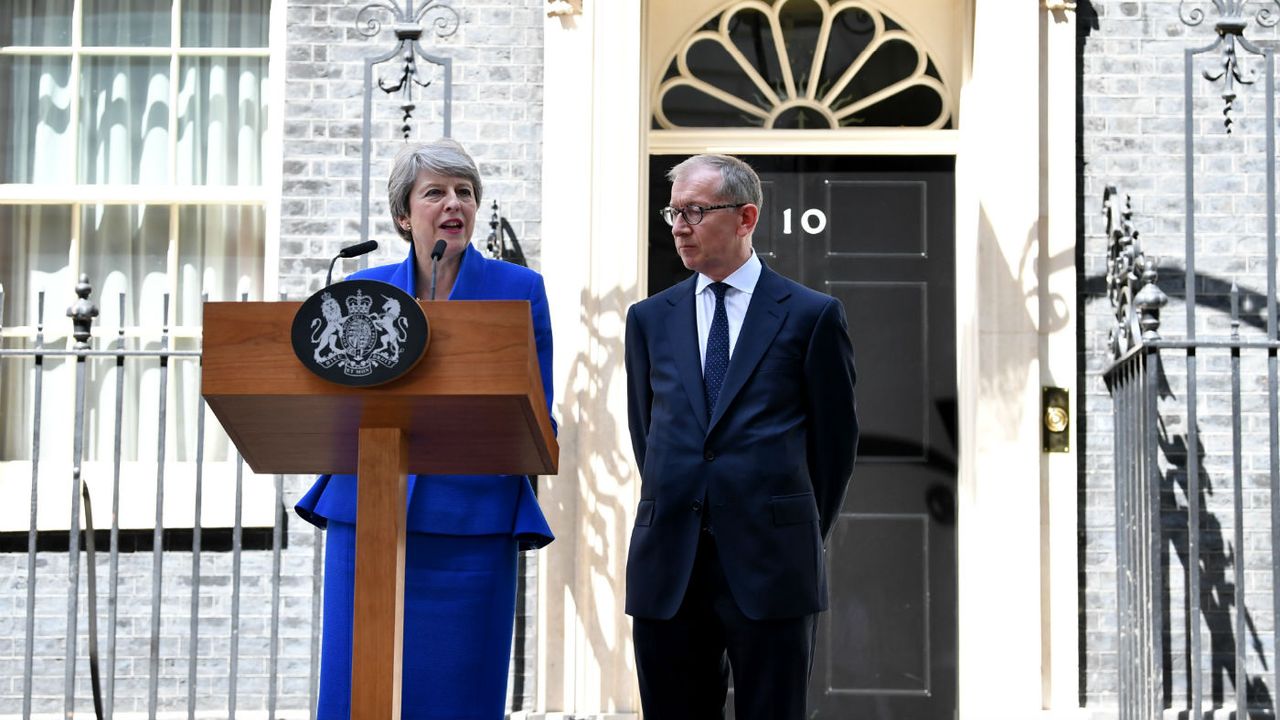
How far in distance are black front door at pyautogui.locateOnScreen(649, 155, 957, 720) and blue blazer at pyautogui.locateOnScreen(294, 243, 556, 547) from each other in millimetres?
3239

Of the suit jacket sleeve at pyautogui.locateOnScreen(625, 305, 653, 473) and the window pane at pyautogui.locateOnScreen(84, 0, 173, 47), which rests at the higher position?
the window pane at pyautogui.locateOnScreen(84, 0, 173, 47)

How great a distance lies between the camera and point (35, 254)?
22.9ft

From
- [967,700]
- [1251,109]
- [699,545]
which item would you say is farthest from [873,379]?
[699,545]

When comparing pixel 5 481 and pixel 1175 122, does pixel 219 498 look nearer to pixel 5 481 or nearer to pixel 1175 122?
pixel 5 481

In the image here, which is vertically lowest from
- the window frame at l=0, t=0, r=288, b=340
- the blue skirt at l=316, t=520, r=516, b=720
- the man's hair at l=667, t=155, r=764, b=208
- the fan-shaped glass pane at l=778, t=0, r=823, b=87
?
the blue skirt at l=316, t=520, r=516, b=720

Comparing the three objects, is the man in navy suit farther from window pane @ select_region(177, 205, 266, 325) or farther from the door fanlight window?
window pane @ select_region(177, 205, 266, 325)

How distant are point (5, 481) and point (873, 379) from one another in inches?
142

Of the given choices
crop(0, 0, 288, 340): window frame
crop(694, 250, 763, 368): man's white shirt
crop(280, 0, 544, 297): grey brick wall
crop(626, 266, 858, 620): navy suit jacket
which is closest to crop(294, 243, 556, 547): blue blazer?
crop(626, 266, 858, 620): navy suit jacket

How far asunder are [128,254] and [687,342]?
3930 mm

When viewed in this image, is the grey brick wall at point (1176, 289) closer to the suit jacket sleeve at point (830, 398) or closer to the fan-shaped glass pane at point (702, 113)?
the fan-shaped glass pane at point (702, 113)

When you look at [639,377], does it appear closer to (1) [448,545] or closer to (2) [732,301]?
(2) [732,301]

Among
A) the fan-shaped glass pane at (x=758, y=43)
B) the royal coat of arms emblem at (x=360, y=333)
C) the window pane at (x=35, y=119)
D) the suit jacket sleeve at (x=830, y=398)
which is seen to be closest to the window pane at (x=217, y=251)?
the window pane at (x=35, y=119)

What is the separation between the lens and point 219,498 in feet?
21.6

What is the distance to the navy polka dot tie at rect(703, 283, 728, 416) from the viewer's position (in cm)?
374
